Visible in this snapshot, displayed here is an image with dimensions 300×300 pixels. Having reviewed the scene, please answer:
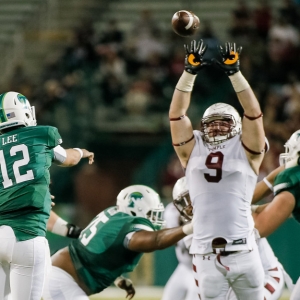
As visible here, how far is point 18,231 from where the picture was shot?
4855 millimetres

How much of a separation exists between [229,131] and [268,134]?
16.2ft

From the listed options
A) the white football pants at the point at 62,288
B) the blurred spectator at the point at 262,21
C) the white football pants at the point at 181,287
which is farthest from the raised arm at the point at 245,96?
the blurred spectator at the point at 262,21

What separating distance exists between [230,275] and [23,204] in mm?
1445

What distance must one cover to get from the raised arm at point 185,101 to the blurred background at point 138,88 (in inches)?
189

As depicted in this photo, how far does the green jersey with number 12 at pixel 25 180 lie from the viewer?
16.0 feet

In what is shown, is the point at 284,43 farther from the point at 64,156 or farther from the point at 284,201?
the point at 64,156

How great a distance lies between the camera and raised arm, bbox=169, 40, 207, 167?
4672mm

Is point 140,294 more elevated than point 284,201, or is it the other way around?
point 284,201

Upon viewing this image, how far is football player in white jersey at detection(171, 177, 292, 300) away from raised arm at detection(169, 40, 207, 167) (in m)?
0.71

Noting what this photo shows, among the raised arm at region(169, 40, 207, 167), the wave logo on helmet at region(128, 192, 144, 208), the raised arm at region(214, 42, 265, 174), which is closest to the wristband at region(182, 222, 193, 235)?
the raised arm at region(169, 40, 207, 167)

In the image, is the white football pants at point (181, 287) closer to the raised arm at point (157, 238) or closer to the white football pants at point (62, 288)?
the white football pants at point (62, 288)

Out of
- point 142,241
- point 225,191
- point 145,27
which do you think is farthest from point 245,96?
point 145,27

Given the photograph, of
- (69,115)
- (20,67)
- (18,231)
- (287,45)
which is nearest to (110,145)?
(69,115)

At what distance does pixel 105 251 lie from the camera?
5.40 meters
